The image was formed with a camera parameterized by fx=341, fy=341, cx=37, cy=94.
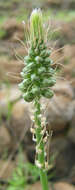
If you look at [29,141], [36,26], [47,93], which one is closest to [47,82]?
[47,93]

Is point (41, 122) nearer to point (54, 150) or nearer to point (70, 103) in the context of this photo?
point (54, 150)

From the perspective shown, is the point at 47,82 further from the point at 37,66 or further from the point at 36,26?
the point at 36,26

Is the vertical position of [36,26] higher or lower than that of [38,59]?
higher

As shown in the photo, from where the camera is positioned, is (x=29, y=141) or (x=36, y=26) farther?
(x=29, y=141)

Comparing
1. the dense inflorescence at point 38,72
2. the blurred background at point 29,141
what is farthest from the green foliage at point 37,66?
the blurred background at point 29,141

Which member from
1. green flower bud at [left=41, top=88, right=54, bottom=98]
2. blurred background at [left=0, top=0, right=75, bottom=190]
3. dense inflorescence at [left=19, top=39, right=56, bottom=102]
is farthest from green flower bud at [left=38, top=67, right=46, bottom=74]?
blurred background at [left=0, top=0, right=75, bottom=190]

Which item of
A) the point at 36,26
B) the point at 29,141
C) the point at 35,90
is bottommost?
the point at 35,90

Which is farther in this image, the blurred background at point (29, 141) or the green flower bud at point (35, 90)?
the blurred background at point (29, 141)

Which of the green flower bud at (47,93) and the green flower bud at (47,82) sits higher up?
the green flower bud at (47,82)

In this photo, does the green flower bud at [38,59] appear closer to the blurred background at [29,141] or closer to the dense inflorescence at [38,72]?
the dense inflorescence at [38,72]

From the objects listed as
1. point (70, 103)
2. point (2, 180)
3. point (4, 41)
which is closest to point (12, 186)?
point (2, 180)

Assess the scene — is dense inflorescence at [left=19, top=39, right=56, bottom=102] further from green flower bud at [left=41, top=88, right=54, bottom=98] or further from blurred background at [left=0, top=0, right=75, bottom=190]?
blurred background at [left=0, top=0, right=75, bottom=190]
